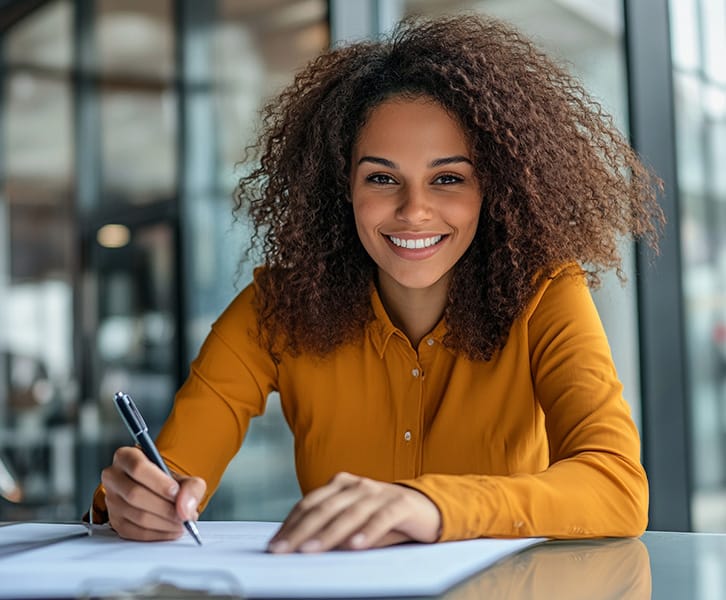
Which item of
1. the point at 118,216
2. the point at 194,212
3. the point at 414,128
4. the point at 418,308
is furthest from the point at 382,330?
the point at 118,216

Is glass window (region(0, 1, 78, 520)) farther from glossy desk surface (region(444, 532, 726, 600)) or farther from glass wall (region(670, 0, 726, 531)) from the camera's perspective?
glossy desk surface (region(444, 532, 726, 600))

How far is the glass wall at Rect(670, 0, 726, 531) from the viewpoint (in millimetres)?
2400

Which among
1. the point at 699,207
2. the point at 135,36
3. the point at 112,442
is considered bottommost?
the point at 112,442

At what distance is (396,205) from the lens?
1.56 metres

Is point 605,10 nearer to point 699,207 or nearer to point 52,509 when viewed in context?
point 699,207

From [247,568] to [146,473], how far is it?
33 cm

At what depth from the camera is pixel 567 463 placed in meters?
1.20

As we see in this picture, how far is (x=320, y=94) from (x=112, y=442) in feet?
15.4

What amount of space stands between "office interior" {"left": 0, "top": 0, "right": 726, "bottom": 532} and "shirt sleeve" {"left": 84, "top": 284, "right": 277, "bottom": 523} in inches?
12.0

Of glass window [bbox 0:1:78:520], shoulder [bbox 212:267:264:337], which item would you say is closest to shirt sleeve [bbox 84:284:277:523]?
shoulder [bbox 212:267:264:337]

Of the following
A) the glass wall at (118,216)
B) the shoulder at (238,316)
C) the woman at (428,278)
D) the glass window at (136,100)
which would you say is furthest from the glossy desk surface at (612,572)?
the glass window at (136,100)

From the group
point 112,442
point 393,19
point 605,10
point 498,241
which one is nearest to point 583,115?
point 498,241

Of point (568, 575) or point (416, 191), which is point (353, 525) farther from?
point (416, 191)

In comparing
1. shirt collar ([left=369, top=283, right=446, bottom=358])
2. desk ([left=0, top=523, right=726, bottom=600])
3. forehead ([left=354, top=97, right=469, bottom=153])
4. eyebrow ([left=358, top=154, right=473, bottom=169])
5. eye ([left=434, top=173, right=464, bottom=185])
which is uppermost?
forehead ([left=354, top=97, right=469, bottom=153])
